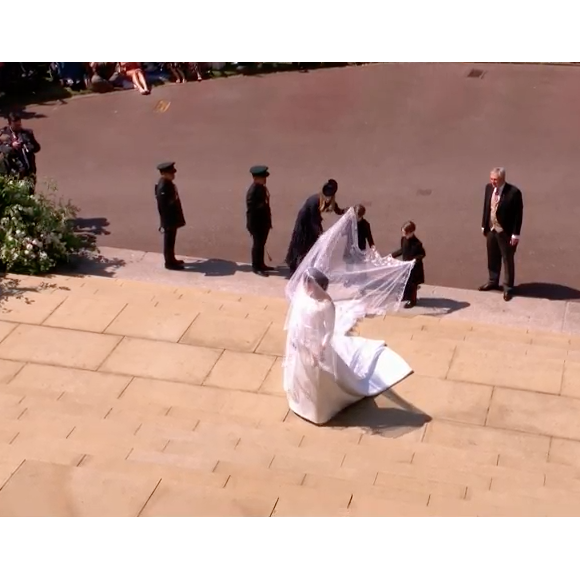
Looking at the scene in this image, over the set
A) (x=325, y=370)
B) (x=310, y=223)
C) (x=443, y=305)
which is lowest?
(x=443, y=305)

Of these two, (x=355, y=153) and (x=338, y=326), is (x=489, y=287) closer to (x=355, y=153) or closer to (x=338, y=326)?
(x=338, y=326)

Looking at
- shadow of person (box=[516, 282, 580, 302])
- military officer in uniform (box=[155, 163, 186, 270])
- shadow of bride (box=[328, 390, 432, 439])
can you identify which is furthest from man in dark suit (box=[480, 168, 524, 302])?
military officer in uniform (box=[155, 163, 186, 270])

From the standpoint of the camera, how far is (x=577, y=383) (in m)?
8.91

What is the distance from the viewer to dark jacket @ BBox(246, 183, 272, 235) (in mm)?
11461

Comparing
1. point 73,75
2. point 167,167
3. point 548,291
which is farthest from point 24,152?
point 548,291

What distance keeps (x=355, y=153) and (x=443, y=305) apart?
5124 mm

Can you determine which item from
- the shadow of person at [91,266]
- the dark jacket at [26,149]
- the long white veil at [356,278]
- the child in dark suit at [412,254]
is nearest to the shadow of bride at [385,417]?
the long white veil at [356,278]

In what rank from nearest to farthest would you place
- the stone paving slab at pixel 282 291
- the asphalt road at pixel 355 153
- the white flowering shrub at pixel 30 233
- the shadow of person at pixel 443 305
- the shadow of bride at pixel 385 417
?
the shadow of bride at pixel 385 417
the stone paving slab at pixel 282 291
the shadow of person at pixel 443 305
the white flowering shrub at pixel 30 233
the asphalt road at pixel 355 153

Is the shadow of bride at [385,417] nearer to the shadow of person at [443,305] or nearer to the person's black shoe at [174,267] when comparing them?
the shadow of person at [443,305]

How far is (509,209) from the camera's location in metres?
10.9

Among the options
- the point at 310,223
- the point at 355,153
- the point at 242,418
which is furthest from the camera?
the point at 355,153

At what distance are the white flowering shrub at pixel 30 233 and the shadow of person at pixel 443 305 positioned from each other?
4.55 m

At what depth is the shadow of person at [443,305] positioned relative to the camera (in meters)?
11.0
